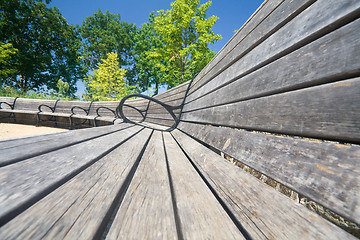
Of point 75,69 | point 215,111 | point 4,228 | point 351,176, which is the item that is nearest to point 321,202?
point 351,176

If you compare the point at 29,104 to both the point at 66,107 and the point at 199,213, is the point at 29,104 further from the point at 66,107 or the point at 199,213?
the point at 199,213

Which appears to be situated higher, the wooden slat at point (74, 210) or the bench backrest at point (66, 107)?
the bench backrest at point (66, 107)

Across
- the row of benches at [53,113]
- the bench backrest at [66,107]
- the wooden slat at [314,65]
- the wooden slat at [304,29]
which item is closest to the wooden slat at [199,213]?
the wooden slat at [314,65]

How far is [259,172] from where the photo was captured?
54cm

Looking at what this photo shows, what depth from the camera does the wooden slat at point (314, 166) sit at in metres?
0.32

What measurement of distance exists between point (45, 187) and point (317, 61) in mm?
971

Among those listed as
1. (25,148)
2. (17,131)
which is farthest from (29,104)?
(25,148)

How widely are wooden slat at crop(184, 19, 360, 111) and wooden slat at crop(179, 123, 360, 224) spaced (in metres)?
0.21

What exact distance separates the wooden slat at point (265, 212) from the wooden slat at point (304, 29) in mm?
581

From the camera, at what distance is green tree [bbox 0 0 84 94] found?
14227 mm

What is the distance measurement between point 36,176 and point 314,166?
2.91 feet

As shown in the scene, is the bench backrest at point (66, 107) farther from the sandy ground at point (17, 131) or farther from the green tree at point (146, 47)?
the green tree at point (146, 47)

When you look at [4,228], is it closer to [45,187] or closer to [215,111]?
[45,187]

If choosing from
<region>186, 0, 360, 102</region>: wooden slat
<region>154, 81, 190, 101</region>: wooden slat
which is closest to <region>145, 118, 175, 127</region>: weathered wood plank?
<region>154, 81, 190, 101</region>: wooden slat
